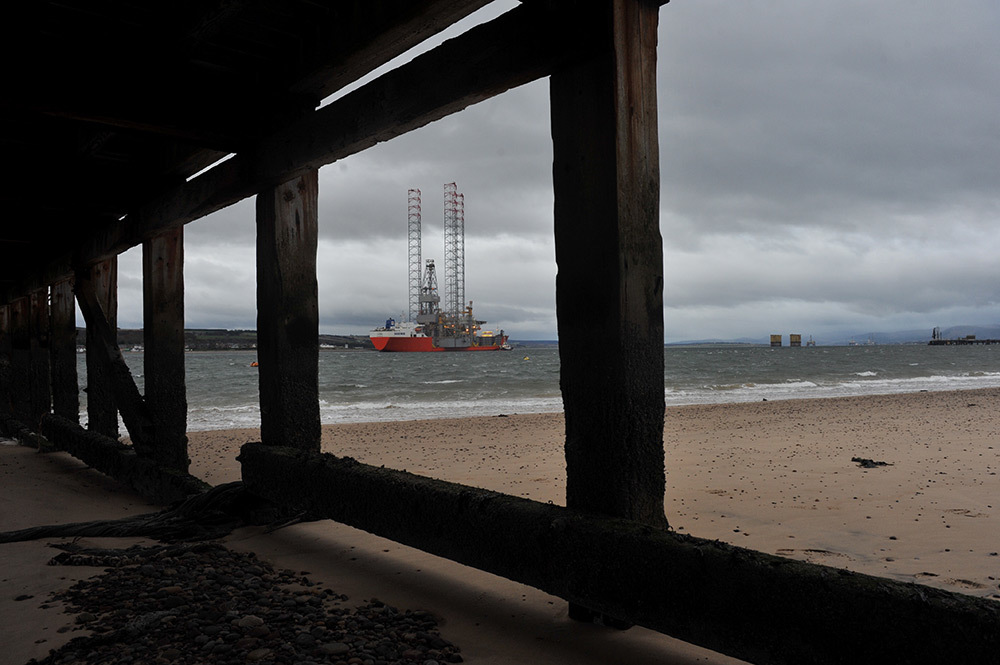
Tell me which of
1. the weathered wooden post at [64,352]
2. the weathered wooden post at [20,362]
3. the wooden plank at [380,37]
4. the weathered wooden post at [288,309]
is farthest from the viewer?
the weathered wooden post at [20,362]

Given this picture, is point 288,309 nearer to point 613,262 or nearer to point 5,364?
point 613,262

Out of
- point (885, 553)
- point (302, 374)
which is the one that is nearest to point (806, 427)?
point (885, 553)

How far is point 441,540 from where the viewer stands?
2871 millimetres

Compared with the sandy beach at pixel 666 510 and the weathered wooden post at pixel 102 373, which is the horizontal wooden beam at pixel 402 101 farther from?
the weathered wooden post at pixel 102 373

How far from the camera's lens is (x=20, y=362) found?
38.9 ft

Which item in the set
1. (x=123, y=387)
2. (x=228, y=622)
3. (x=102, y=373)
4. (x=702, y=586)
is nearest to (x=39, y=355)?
(x=102, y=373)

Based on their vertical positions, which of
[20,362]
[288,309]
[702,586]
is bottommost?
[702,586]

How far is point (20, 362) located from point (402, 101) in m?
12.3

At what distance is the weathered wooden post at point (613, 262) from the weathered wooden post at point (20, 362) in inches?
493

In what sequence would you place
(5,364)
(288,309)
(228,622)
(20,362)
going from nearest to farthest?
(228,622) → (288,309) → (20,362) → (5,364)

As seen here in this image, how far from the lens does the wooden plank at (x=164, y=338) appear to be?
227 inches

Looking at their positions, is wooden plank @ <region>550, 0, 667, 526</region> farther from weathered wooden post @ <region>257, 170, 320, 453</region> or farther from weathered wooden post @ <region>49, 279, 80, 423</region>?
weathered wooden post @ <region>49, 279, 80, 423</region>

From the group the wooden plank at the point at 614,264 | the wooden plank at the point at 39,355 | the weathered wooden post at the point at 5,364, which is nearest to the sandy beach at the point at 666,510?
the wooden plank at the point at 614,264

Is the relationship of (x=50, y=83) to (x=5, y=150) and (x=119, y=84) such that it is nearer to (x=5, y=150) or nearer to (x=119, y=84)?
(x=119, y=84)
